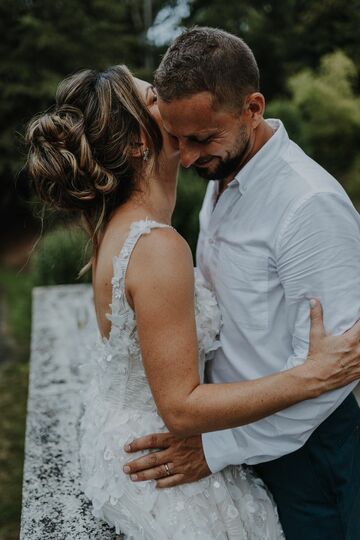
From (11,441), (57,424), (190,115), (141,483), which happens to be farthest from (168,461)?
(11,441)

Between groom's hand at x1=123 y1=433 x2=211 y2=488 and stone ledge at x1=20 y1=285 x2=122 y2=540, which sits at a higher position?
groom's hand at x1=123 y1=433 x2=211 y2=488

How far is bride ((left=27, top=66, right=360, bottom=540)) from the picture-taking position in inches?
69.8

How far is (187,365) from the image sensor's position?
1762mm

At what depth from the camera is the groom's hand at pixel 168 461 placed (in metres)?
1.97

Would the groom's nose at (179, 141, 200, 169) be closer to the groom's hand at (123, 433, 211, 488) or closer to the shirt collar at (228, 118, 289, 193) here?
the shirt collar at (228, 118, 289, 193)

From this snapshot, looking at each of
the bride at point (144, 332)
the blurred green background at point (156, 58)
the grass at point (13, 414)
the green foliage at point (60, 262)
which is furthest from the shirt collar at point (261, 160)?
the blurred green background at point (156, 58)

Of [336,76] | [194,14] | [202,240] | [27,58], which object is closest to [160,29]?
[194,14]

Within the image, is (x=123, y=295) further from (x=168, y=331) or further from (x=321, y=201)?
(x=321, y=201)

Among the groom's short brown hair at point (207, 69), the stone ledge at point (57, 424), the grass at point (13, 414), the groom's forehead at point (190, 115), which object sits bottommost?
the grass at point (13, 414)

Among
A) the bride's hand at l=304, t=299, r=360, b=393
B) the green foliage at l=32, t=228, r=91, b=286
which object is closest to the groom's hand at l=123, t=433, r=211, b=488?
the bride's hand at l=304, t=299, r=360, b=393

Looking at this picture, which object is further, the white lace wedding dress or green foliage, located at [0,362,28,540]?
green foliage, located at [0,362,28,540]

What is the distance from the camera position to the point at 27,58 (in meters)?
13.5

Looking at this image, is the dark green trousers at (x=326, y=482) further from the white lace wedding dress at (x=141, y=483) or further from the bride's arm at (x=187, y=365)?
the bride's arm at (x=187, y=365)

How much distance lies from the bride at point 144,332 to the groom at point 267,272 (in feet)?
0.22
